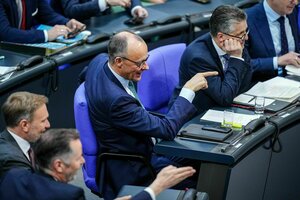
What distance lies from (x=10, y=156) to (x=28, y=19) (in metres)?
2.21

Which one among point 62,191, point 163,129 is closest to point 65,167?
point 62,191

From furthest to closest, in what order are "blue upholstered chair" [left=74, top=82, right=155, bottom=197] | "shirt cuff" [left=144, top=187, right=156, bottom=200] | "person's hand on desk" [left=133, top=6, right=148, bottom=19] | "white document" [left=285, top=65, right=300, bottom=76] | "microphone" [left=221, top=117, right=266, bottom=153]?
"person's hand on desk" [left=133, top=6, right=148, bottom=19]
"white document" [left=285, top=65, right=300, bottom=76]
"blue upholstered chair" [left=74, top=82, right=155, bottom=197]
"microphone" [left=221, top=117, right=266, bottom=153]
"shirt cuff" [left=144, top=187, right=156, bottom=200]

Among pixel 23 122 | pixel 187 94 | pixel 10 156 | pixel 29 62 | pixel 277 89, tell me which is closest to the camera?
pixel 10 156

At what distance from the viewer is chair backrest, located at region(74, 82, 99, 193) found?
147 inches

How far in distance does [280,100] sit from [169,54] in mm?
764

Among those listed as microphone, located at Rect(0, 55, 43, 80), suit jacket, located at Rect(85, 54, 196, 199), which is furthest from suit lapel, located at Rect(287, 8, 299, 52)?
microphone, located at Rect(0, 55, 43, 80)

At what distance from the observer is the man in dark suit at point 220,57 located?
4.10m

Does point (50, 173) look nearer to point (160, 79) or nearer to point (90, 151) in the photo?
point (90, 151)

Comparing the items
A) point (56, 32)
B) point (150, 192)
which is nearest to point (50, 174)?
point (150, 192)

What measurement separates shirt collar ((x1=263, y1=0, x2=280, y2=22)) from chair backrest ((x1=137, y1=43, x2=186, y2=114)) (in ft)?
2.53

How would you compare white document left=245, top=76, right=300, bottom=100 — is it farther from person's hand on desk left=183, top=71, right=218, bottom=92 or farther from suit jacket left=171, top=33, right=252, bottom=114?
person's hand on desk left=183, top=71, right=218, bottom=92

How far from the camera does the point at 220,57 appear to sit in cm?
421

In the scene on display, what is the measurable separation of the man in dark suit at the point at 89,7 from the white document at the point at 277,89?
1.45 meters

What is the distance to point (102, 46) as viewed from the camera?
5.05 meters
